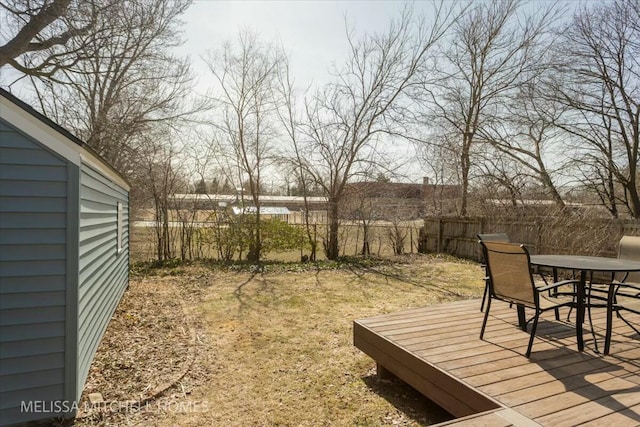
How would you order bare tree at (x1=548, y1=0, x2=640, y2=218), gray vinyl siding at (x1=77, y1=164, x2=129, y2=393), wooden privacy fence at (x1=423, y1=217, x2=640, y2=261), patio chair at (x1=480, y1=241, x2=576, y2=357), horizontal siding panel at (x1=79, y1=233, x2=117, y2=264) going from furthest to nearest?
bare tree at (x1=548, y1=0, x2=640, y2=218) < wooden privacy fence at (x1=423, y1=217, x2=640, y2=261) < horizontal siding panel at (x1=79, y1=233, x2=117, y2=264) < gray vinyl siding at (x1=77, y1=164, x2=129, y2=393) < patio chair at (x1=480, y1=241, x2=576, y2=357)

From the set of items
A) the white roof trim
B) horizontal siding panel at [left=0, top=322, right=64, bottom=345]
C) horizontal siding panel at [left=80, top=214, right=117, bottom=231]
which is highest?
the white roof trim

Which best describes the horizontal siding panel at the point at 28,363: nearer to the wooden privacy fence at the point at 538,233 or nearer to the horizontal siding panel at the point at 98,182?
the horizontal siding panel at the point at 98,182

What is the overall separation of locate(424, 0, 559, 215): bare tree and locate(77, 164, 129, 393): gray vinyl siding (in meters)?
9.30

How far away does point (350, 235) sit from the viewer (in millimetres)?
10125

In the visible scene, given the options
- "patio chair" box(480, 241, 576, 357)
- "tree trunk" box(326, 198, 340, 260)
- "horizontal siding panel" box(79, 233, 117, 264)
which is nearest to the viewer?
"patio chair" box(480, 241, 576, 357)

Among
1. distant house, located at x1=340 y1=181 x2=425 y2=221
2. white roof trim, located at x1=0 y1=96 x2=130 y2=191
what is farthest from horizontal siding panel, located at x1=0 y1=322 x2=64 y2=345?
distant house, located at x1=340 y1=181 x2=425 y2=221

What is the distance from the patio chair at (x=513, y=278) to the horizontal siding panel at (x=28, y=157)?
3.15 m

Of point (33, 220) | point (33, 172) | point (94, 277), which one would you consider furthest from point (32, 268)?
point (94, 277)

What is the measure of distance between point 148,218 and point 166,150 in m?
1.80

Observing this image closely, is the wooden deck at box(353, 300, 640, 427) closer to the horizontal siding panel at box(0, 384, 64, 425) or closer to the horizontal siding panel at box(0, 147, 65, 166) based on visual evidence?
the horizontal siding panel at box(0, 384, 64, 425)

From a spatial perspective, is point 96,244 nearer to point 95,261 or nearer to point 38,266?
point 95,261

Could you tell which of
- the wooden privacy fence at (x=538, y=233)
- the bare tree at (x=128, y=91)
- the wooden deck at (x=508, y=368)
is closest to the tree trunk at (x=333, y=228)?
the wooden privacy fence at (x=538, y=233)

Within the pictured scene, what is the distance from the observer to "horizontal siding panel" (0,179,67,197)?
2266 mm

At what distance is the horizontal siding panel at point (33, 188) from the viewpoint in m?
2.27
